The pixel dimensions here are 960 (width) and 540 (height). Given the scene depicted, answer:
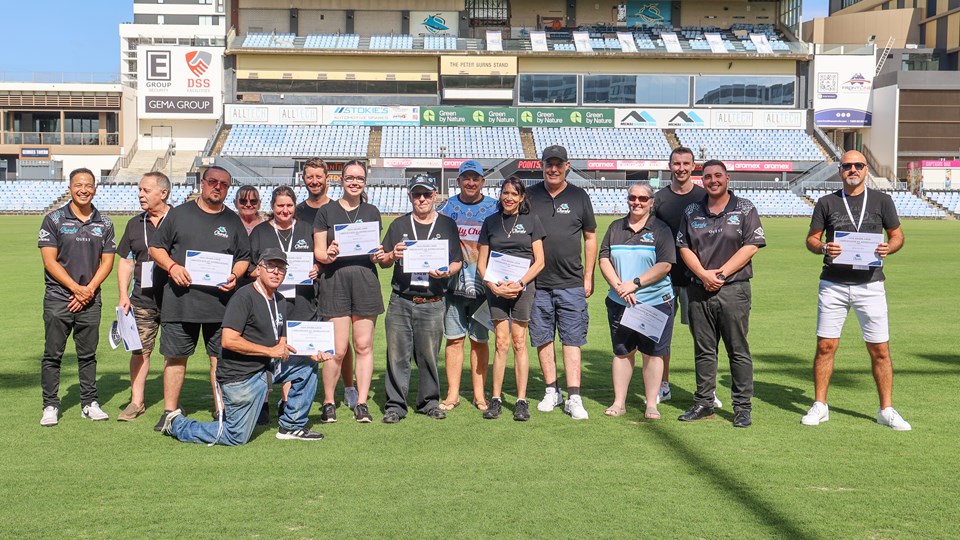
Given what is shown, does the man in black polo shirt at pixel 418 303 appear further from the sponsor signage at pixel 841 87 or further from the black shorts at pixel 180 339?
the sponsor signage at pixel 841 87

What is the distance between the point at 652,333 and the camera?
7418 mm

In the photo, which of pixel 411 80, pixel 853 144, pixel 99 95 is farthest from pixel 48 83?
pixel 853 144

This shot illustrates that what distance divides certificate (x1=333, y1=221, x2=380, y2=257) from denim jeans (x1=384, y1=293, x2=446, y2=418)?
51cm

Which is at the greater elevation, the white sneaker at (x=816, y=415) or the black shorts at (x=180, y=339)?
the black shorts at (x=180, y=339)

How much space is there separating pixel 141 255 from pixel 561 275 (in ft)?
11.0

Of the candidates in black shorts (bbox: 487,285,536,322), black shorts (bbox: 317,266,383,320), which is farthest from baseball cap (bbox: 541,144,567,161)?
black shorts (bbox: 317,266,383,320)

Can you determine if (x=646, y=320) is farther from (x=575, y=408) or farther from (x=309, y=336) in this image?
(x=309, y=336)

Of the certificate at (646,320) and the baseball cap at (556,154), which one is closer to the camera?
the certificate at (646,320)

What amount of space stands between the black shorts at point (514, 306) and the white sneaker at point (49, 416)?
11.2 ft

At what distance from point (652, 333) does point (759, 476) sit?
6.05 feet

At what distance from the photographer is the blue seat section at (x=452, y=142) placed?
58000mm

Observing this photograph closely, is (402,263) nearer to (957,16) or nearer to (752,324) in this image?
(752,324)

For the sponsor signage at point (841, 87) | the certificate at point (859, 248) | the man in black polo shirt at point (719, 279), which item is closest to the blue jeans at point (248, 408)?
the man in black polo shirt at point (719, 279)

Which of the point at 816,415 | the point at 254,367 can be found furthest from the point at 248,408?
the point at 816,415
